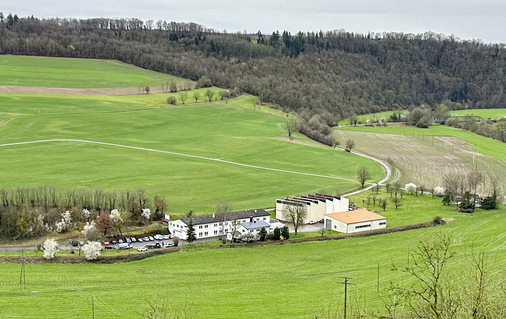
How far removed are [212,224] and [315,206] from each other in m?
13.0

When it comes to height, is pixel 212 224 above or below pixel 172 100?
below

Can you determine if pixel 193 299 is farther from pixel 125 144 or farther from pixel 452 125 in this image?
pixel 452 125

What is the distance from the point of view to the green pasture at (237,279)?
Answer: 136 ft

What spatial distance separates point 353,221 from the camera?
6750 cm

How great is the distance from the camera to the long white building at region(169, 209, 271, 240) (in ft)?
209

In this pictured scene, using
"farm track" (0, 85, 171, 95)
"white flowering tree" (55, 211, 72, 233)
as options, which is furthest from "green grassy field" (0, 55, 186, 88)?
"white flowering tree" (55, 211, 72, 233)

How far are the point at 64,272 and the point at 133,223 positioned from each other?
56.2 ft

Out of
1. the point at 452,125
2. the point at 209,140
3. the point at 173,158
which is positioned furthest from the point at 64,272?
the point at 452,125

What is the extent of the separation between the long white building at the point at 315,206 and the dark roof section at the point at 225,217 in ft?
9.66

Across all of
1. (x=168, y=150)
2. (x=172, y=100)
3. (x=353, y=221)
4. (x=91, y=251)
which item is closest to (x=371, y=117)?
(x=172, y=100)

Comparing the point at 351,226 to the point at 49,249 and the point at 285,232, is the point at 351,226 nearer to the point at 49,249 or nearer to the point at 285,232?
the point at 285,232

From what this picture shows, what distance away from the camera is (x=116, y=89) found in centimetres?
14800

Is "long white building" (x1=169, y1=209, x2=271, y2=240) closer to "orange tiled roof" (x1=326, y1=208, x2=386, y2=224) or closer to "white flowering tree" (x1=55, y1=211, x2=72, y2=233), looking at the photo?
"orange tiled roof" (x1=326, y1=208, x2=386, y2=224)

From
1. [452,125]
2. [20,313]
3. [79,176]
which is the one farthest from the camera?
[452,125]
